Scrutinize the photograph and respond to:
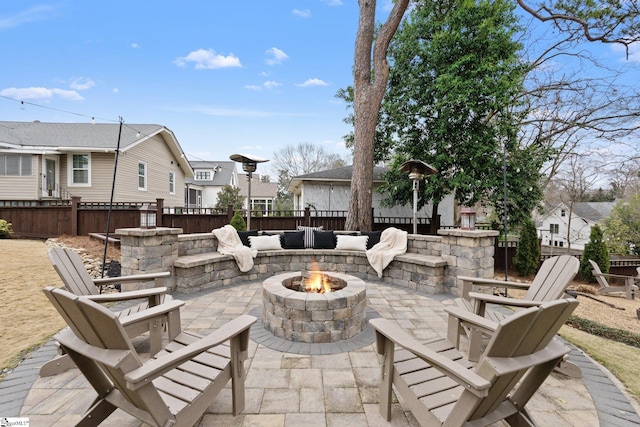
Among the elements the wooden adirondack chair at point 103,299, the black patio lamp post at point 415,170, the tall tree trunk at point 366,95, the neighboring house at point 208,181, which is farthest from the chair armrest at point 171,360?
the neighboring house at point 208,181

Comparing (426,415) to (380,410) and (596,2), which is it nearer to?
(380,410)

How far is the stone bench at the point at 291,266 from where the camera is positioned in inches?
186

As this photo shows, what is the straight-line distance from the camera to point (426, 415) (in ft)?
4.92

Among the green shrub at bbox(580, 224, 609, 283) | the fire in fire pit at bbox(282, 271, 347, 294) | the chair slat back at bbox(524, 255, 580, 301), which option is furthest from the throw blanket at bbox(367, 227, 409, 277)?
the green shrub at bbox(580, 224, 609, 283)

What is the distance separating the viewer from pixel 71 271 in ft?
8.28

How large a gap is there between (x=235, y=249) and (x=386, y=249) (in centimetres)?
304

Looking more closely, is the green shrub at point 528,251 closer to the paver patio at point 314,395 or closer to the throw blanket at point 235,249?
the paver patio at point 314,395

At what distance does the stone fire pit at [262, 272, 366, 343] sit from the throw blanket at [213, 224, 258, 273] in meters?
2.29

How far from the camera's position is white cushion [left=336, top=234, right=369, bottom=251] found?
5.93 meters

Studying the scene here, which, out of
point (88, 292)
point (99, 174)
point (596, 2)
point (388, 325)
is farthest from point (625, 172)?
point (99, 174)

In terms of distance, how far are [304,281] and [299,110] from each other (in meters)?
18.3

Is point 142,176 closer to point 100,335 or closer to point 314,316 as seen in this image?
point 314,316

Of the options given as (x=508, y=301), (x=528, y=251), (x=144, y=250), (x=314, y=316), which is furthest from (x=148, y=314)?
(x=528, y=251)

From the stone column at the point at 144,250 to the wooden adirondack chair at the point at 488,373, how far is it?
373cm
